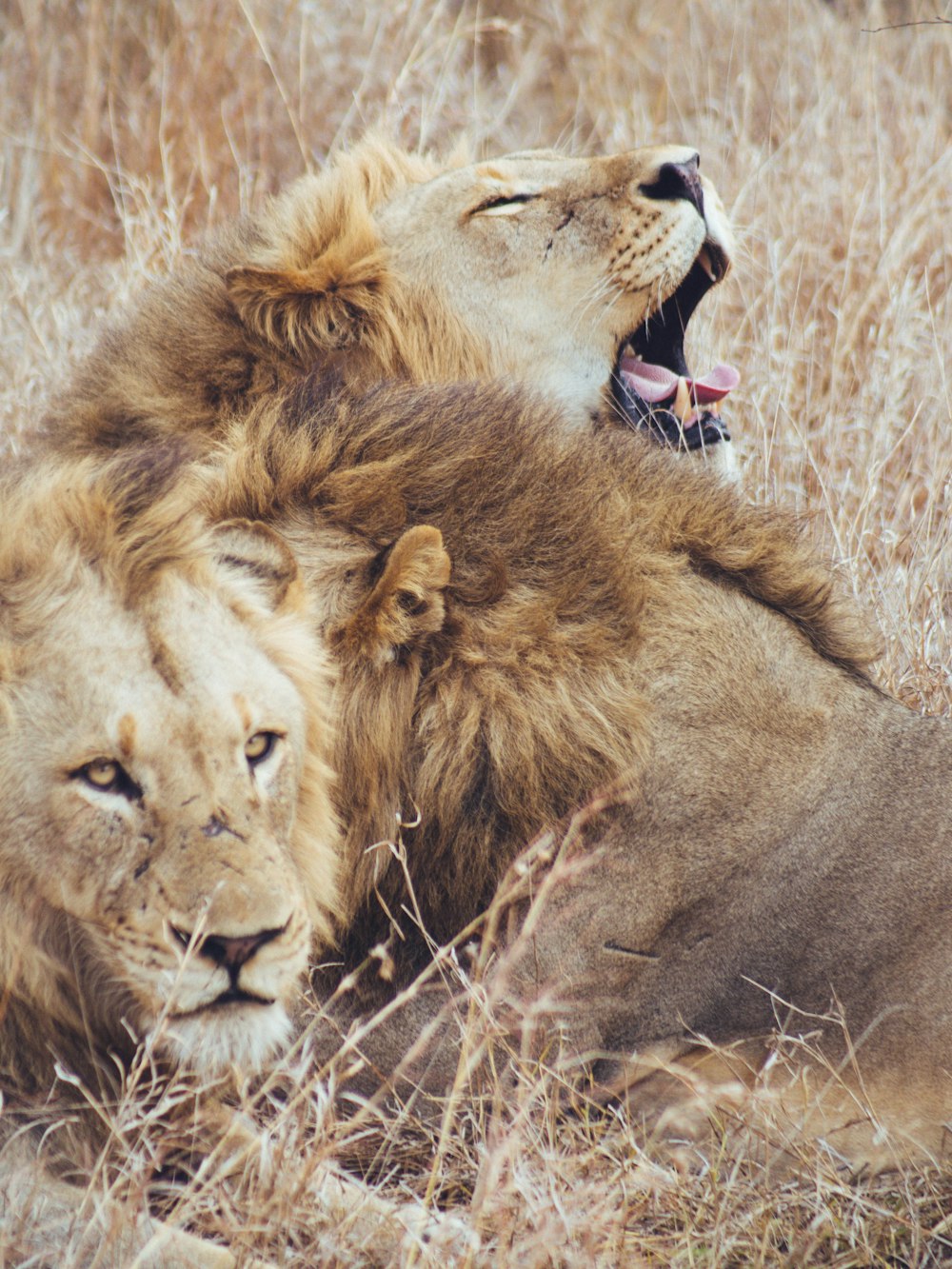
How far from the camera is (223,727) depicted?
2.42 m

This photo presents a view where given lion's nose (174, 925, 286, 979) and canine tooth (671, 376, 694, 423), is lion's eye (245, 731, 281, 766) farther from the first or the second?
canine tooth (671, 376, 694, 423)

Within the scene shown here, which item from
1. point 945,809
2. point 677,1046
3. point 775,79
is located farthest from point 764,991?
point 775,79

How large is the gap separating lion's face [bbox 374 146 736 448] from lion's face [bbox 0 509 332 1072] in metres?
2.15

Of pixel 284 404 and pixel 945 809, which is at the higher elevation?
pixel 284 404

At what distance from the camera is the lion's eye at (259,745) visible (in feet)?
8.21

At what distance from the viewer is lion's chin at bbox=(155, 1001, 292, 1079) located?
7.94 ft

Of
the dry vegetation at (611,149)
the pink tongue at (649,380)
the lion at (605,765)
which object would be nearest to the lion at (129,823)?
the dry vegetation at (611,149)

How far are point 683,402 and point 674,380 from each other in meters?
0.21

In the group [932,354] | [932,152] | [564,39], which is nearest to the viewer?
[932,354]

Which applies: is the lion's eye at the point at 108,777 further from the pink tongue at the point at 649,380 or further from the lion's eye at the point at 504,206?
the lion's eye at the point at 504,206

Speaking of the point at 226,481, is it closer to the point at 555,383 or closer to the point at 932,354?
the point at 555,383

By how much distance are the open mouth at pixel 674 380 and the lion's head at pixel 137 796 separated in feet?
6.24

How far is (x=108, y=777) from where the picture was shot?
7.75 feet

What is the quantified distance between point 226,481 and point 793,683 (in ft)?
4.11
